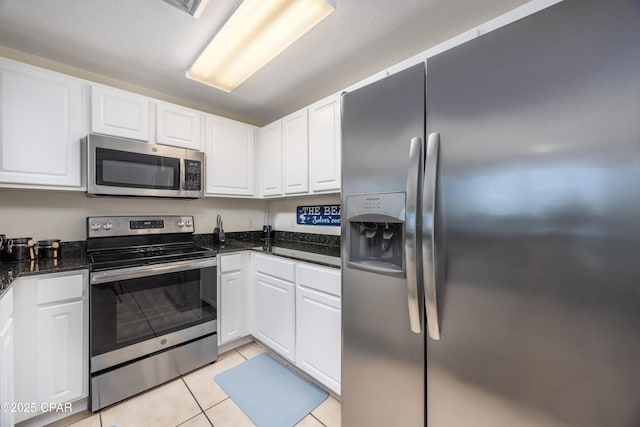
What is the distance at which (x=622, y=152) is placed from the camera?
0.62 m

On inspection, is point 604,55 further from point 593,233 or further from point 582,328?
point 582,328

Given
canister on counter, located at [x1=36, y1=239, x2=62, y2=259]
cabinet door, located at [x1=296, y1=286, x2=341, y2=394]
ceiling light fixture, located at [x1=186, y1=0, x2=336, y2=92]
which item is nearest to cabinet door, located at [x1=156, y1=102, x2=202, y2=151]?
ceiling light fixture, located at [x1=186, y1=0, x2=336, y2=92]

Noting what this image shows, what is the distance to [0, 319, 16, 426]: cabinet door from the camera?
1072 millimetres

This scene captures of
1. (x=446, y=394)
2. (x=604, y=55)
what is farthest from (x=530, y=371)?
(x=604, y=55)

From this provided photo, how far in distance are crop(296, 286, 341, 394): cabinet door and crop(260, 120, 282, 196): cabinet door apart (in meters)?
1.16

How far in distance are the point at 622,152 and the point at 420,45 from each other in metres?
1.47

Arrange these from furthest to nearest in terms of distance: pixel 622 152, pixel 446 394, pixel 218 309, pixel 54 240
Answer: pixel 218 309
pixel 54 240
pixel 446 394
pixel 622 152

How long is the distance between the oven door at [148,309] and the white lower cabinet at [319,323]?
0.77 metres

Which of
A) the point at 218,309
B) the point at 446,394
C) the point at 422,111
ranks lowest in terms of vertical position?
the point at 218,309

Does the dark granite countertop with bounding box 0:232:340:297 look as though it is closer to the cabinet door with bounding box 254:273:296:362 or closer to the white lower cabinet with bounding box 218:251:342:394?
the white lower cabinet with bounding box 218:251:342:394

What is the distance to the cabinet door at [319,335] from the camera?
1.57 metres

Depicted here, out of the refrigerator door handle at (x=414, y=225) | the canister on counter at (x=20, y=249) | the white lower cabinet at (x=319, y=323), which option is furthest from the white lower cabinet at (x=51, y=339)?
the refrigerator door handle at (x=414, y=225)

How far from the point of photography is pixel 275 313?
6.58 ft

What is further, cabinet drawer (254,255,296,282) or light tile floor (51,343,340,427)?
cabinet drawer (254,255,296,282)
